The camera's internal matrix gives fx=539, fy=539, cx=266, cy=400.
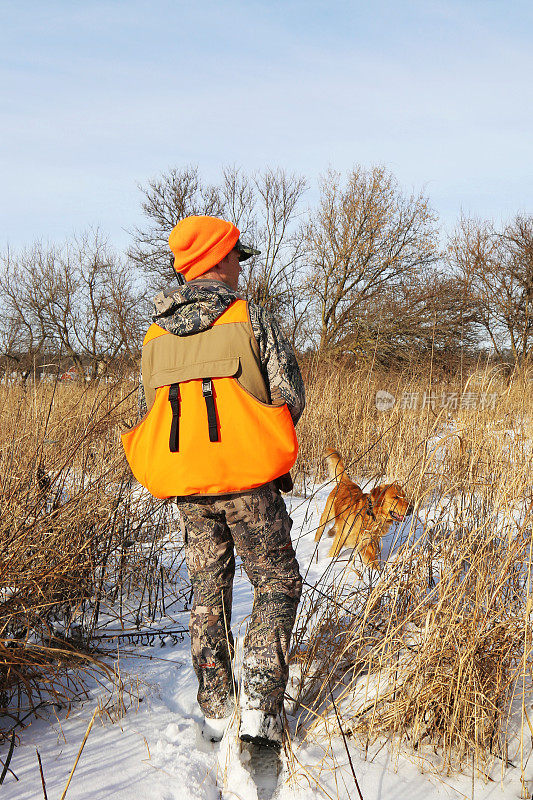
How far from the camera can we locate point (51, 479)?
96.6 inches

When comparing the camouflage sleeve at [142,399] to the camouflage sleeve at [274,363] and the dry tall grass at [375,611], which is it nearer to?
the dry tall grass at [375,611]

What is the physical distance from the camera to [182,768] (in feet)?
5.47

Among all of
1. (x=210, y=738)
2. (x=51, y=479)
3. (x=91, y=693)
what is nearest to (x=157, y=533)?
(x=51, y=479)

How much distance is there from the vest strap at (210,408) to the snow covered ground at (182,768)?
98 centimetres

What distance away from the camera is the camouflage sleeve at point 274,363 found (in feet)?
5.83

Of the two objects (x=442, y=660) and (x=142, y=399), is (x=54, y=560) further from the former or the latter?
(x=442, y=660)

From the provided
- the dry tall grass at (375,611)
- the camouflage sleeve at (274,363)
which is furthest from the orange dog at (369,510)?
the camouflage sleeve at (274,363)

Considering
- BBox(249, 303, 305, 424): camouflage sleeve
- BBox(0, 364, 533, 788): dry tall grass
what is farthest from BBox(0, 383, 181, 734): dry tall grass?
BBox(249, 303, 305, 424): camouflage sleeve

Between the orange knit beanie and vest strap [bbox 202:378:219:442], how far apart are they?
0.44 meters

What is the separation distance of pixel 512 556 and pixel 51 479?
1936 mm

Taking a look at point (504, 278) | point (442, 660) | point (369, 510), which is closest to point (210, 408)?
point (442, 660)

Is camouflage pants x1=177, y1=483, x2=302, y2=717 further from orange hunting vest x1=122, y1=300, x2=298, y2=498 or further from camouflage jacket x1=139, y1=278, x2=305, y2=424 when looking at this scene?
camouflage jacket x1=139, y1=278, x2=305, y2=424

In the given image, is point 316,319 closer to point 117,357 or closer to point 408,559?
point 117,357

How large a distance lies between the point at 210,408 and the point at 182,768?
112 cm
